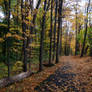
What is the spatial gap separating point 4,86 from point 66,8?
10171mm

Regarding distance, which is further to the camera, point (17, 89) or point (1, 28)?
point (1, 28)

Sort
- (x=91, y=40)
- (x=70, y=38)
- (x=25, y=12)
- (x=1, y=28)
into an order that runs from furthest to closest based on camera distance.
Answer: (x=70, y=38)
(x=91, y=40)
(x=1, y=28)
(x=25, y=12)

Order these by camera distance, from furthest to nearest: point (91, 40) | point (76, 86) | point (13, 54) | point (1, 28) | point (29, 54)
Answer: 1. point (91, 40)
2. point (13, 54)
3. point (1, 28)
4. point (29, 54)
5. point (76, 86)

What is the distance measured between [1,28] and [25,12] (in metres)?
4.17

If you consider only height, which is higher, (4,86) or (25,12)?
(25,12)

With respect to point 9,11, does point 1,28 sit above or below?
below

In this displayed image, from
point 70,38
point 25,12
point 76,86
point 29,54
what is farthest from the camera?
point 70,38

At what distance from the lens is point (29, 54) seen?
24.6ft

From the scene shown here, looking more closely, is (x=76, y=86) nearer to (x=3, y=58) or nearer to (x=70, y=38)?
(x=3, y=58)

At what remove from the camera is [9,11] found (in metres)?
5.07

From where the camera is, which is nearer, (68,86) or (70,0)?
(68,86)

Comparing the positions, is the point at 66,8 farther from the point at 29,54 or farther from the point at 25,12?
the point at 29,54

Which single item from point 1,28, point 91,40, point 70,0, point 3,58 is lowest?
point 3,58

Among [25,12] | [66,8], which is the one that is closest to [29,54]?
[25,12]
